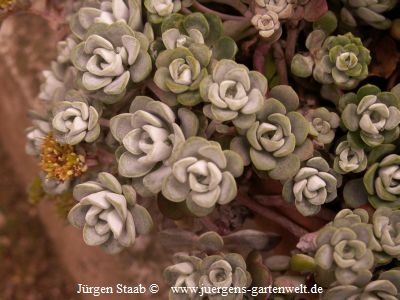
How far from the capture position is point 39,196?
1.09m

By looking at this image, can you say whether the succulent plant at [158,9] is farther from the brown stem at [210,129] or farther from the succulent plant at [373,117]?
the succulent plant at [373,117]

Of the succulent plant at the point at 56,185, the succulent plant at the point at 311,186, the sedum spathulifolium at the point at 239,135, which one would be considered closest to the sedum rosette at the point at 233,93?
the sedum spathulifolium at the point at 239,135

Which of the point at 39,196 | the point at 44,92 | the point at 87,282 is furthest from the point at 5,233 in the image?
the point at 44,92

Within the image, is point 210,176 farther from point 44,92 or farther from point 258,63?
point 44,92

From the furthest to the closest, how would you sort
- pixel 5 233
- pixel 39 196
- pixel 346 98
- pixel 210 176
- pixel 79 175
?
pixel 5 233, pixel 39 196, pixel 79 175, pixel 346 98, pixel 210 176

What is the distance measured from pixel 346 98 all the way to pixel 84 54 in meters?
0.37

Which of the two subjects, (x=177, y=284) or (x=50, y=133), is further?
(x=50, y=133)

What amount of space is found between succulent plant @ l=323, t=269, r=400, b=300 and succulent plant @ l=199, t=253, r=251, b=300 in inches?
4.4

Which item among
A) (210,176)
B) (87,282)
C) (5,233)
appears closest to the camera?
(210,176)

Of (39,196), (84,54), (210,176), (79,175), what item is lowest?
(39,196)

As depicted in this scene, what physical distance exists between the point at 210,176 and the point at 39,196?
0.54 meters

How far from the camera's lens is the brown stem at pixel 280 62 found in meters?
0.85

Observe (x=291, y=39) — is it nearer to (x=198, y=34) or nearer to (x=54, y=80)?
(x=198, y=34)

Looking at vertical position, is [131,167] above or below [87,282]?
above
